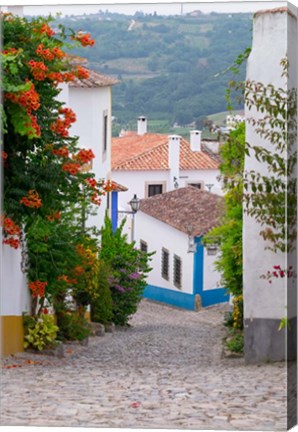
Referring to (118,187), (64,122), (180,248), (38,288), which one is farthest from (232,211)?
(38,288)

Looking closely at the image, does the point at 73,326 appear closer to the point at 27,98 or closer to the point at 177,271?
the point at 177,271

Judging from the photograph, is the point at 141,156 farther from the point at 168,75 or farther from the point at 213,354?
the point at 213,354

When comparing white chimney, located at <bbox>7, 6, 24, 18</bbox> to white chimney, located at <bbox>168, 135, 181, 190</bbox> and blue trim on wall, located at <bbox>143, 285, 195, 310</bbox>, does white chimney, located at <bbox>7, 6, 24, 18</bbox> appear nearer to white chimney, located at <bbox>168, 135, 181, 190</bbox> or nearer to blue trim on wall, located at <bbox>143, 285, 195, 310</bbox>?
white chimney, located at <bbox>168, 135, 181, 190</bbox>

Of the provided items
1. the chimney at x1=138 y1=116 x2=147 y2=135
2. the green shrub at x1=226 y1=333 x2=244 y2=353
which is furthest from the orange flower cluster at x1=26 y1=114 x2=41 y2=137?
the green shrub at x1=226 y1=333 x2=244 y2=353

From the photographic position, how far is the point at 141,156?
36.8ft

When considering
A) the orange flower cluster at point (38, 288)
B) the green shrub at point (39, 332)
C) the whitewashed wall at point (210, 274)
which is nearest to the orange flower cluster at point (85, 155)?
the orange flower cluster at point (38, 288)

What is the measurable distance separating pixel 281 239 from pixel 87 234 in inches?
63.5

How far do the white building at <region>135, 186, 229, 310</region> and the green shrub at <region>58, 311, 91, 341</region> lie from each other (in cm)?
54

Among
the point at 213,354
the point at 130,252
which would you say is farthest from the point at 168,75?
the point at 213,354

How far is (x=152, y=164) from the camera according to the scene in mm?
11273

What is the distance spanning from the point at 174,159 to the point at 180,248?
652mm

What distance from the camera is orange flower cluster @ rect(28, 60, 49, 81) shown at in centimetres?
1130

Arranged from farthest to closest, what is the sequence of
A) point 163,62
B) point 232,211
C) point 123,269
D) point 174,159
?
1. point 123,269
2. point 174,159
3. point 163,62
4. point 232,211

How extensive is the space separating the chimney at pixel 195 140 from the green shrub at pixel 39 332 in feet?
5.72
